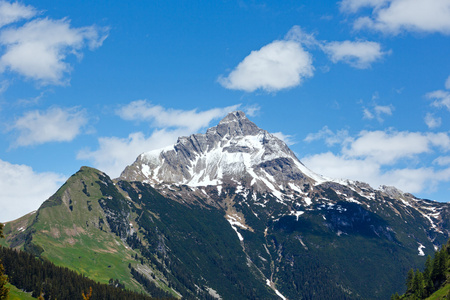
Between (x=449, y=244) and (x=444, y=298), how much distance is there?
59621mm

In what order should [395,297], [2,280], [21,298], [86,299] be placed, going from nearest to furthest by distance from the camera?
[86,299] < [2,280] < [395,297] < [21,298]

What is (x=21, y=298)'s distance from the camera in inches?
7657

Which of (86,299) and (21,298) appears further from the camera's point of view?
(21,298)

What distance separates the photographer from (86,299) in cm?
3381

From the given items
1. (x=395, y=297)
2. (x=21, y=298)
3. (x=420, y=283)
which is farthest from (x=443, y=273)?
(x=21, y=298)

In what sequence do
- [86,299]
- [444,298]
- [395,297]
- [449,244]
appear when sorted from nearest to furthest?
[86,299] → [444,298] → [395,297] → [449,244]

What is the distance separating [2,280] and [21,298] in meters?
157

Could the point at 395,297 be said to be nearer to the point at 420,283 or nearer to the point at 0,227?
the point at 420,283

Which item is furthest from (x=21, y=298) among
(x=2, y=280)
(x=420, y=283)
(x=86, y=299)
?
(x=86, y=299)

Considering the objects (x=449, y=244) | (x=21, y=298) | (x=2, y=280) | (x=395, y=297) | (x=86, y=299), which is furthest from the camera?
(x=21, y=298)

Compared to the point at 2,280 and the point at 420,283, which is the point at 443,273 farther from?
the point at 2,280

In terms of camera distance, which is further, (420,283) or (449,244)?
(449,244)

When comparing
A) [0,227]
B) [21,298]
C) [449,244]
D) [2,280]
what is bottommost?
[21,298]

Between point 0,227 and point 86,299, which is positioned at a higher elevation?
point 0,227
